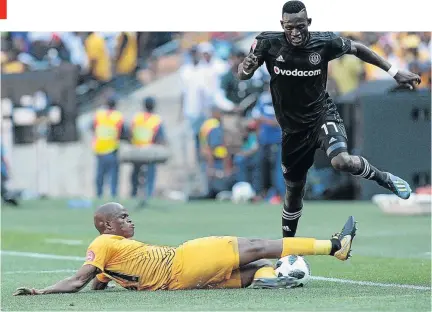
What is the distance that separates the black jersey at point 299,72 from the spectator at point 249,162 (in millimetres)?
13912

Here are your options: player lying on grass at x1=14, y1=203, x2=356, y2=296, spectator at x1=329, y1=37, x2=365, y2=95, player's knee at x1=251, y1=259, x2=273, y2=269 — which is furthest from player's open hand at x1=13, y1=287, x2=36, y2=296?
spectator at x1=329, y1=37, x2=365, y2=95

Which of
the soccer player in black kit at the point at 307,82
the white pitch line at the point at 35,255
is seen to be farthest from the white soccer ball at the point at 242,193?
the soccer player in black kit at the point at 307,82

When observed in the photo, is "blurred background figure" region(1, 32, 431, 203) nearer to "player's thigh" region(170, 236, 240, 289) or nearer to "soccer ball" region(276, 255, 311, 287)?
"soccer ball" region(276, 255, 311, 287)

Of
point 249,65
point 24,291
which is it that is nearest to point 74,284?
point 24,291

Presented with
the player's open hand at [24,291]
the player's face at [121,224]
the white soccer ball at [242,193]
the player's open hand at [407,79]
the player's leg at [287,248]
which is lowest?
the white soccer ball at [242,193]

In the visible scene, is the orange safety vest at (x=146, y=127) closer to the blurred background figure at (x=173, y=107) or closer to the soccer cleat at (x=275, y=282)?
the blurred background figure at (x=173, y=107)

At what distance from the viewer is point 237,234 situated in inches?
655

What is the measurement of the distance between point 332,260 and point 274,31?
2.98m

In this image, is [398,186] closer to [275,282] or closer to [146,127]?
[275,282]

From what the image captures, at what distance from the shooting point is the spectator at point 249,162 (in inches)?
985

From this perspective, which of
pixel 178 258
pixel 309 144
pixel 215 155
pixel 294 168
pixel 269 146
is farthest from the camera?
pixel 215 155

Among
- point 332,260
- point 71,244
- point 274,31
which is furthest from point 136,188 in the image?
point 274,31

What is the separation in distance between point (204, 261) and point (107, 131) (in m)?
15.3
